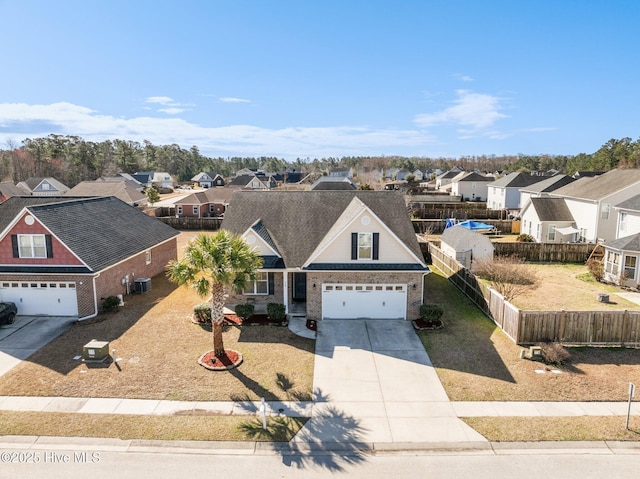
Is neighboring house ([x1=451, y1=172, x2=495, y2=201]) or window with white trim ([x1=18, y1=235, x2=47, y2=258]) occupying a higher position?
neighboring house ([x1=451, y1=172, x2=495, y2=201])

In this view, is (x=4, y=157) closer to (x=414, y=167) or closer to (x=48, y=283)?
(x=48, y=283)

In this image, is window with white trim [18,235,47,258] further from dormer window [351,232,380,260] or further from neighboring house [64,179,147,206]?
neighboring house [64,179,147,206]

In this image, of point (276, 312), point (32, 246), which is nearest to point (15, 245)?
point (32, 246)

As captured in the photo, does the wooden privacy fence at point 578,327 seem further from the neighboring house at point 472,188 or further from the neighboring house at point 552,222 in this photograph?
the neighboring house at point 472,188

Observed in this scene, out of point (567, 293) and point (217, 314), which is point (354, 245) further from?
point (567, 293)

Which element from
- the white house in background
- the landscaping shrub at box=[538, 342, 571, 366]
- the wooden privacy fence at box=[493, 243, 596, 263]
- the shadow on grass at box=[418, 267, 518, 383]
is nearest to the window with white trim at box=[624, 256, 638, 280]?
the wooden privacy fence at box=[493, 243, 596, 263]

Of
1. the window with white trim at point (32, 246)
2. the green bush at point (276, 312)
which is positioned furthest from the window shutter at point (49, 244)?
the green bush at point (276, 312)
